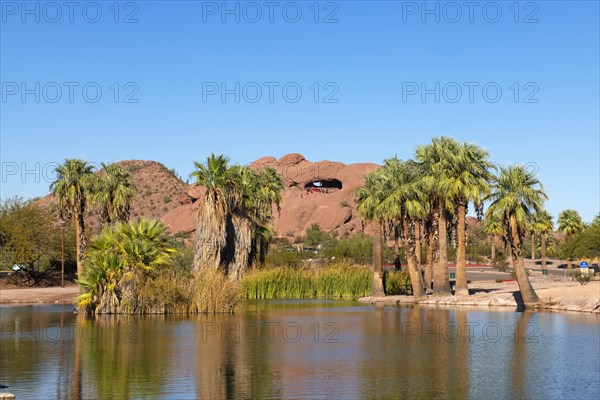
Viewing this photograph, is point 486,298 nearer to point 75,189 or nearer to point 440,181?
point 440,181

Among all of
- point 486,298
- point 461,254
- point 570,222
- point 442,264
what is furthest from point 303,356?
point 570,222

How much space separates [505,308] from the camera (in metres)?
48.9

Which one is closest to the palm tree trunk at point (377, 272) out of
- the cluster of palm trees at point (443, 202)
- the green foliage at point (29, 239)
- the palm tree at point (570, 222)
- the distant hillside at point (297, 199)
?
the cluster of palm trees at point (443, 202)

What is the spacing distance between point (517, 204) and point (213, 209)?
21402 millimetres

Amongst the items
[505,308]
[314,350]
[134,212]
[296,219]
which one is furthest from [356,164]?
[314,350]

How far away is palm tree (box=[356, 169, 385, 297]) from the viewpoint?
2201 inches

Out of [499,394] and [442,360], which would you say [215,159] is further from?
[499,394]

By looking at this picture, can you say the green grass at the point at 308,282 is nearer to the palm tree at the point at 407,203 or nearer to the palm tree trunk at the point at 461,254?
the palm tree at the point at 407,203

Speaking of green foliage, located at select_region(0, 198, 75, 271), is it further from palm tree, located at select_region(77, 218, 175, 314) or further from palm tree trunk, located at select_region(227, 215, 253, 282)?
palm tree, located at select_region(77, 218, 175, 314)

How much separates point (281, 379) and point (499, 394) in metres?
5.95

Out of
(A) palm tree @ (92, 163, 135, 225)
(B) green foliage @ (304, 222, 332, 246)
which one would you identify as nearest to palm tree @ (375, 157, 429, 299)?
(A) palm tree @ (92, 163, 135, 225)

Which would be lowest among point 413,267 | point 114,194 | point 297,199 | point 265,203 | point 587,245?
point 413,267

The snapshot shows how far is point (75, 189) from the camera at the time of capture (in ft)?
212

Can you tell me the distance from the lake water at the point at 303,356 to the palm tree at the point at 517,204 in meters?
5.60
